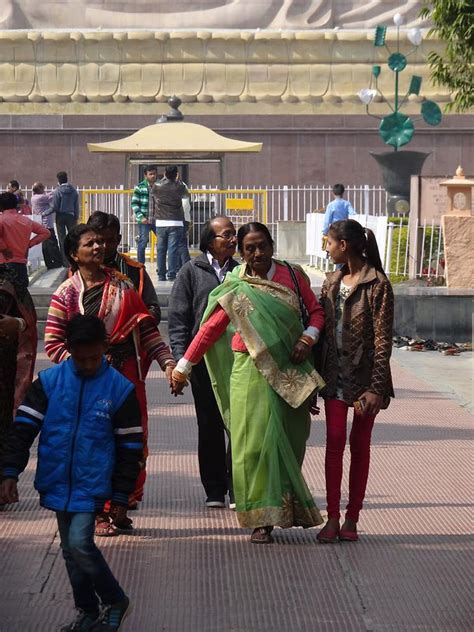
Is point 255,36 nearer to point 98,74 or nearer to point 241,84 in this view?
point 241,84

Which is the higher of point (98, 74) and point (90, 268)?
point (98, 74)

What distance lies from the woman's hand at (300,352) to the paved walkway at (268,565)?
0.86 meters

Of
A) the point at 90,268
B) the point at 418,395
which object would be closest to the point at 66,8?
the point at 418,395

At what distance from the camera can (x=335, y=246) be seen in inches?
288

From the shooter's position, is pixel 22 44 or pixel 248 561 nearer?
pixel 248 561

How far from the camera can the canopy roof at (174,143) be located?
80.9ft

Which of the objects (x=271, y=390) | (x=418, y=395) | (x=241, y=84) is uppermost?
(x=241, y=84)

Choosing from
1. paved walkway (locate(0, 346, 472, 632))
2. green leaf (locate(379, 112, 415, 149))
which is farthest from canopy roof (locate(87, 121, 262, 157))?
paved walkway (locate(0, 346, 472, 632))

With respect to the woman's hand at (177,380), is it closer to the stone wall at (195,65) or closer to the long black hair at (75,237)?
the long black hair at (75,237)

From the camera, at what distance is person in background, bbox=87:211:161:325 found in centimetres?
753

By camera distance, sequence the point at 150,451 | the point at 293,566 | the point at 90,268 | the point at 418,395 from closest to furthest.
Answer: the point at 293,566 → the point at 90,268 → the point at 150,451 → the point at 418,395

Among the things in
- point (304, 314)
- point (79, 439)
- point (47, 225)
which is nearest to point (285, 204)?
point (47, 225)

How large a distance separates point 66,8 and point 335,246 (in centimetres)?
2823

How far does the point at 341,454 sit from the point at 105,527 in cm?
115
